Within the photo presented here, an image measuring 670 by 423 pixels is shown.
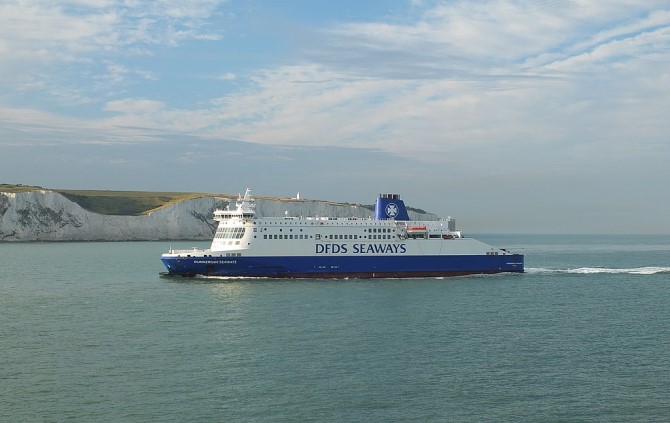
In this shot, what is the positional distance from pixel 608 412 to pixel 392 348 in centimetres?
808

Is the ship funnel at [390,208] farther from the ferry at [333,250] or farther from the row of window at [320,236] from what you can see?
the row of window at [320,236]

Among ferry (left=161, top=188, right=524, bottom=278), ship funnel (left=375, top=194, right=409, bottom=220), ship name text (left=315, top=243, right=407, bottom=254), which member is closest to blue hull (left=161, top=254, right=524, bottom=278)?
ferry (left=161, top=188, right=524, bottom=278)

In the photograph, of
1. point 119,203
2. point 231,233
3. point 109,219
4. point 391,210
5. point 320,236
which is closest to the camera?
point 231,233

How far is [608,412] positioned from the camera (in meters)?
15.8

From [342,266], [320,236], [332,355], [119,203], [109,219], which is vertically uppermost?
[119,203]

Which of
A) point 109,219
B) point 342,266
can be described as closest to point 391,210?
point 342,266

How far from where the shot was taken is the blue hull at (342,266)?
43812 millimetres

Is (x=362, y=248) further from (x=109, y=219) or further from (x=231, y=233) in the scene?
(x=109, y=219)

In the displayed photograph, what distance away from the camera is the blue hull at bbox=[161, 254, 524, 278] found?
144 feet

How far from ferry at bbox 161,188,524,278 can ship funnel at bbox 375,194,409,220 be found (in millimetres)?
74

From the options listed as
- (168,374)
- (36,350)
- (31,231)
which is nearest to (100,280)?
(36,350)

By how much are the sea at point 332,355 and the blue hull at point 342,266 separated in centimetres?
474

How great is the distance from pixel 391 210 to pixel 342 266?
652 centimetres

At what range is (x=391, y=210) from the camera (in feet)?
161
